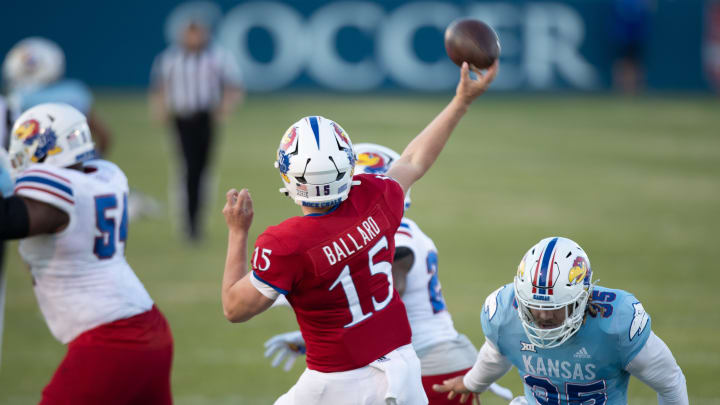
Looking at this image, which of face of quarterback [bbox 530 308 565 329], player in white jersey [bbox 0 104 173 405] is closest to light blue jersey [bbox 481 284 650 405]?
face of quarterback [bbox 530 308 565 329]

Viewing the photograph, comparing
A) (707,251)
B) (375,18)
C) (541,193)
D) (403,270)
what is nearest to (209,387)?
(403,270)

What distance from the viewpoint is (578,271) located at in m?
3.78

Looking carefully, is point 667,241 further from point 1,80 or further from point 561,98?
point 1,80

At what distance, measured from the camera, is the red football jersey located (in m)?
3.46

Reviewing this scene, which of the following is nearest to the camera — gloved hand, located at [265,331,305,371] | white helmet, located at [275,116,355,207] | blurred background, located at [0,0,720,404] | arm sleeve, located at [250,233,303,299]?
arm sleeve, located at [250,233,303,299]

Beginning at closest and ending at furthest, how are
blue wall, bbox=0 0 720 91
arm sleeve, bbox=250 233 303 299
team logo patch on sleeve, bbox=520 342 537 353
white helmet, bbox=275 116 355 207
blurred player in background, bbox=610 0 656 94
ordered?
arm sleeve, bbox=250 233 303 299
white helmet, bbox=275 116 355 207
team logo patch on sleeve, bbox=520 342 537 353
blurred player in background, bbox=610 0 656 94
blue wall, bbox=0 0 720 91

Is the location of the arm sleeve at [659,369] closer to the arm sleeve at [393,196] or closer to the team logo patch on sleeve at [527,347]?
the team logo patch on sleeve at [527,347]

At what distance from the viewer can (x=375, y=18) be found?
21031 millimetres

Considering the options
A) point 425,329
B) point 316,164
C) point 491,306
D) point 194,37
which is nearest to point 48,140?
point 316,164

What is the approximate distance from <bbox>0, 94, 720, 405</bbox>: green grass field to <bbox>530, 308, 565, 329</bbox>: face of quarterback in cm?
294

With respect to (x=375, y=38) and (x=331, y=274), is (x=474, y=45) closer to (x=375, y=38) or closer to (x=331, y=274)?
(x=331, y=274)

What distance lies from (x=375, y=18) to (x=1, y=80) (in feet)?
28.5

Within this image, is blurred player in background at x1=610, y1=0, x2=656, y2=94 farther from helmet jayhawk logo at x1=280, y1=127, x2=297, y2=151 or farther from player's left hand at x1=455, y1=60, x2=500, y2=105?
helmet jayhawk logo at x1=280, y1=127, x2=297, y2=151

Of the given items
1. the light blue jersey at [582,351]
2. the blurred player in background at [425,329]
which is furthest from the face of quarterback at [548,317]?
the blurred player in background at [425,329]
